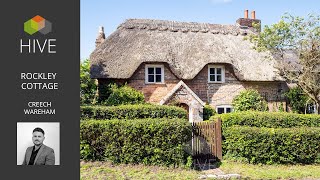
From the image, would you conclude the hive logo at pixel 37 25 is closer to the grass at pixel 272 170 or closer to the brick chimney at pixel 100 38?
the grass at pixel 272 170

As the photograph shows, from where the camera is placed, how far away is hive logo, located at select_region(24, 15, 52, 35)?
4.18 metres

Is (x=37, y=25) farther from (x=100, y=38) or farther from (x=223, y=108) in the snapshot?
(x=100, y=38)

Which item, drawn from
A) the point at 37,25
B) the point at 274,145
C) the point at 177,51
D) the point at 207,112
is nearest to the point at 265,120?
the point at 274,145

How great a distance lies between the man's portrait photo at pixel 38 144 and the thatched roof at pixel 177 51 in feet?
46.0

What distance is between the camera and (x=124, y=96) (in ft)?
58.2

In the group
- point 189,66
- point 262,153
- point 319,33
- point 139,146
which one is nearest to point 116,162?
point 139,146

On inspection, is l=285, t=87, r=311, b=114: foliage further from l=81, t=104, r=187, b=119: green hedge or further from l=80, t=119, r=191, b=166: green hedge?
l=80, t=119, r=191, b=166: green hedge

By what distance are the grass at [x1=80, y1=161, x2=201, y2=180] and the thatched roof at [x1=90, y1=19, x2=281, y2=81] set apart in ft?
30.1

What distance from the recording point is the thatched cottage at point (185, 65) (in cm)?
1870

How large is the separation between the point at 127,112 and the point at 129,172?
3117 mm

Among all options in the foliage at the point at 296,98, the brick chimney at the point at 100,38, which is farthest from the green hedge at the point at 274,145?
the brick chimney at the point at 100,38

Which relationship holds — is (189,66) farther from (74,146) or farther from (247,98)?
(74,146)

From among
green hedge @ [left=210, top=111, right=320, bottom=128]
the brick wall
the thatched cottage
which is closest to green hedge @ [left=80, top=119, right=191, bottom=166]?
green hedge @ [left=210, top=111, right=320, bottom=128]

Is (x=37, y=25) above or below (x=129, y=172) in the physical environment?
above
